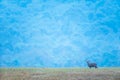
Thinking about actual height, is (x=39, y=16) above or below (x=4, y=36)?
above

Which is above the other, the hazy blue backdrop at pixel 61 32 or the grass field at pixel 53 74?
the hazy blue backdrop at pixel 61 32

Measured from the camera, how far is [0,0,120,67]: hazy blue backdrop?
7.23 meters

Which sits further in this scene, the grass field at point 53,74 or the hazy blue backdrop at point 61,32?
the hazy blue backdrop at point 61,32

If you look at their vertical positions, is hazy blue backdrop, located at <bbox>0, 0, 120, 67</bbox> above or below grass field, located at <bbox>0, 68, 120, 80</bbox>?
above

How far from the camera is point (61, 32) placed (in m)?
7.54

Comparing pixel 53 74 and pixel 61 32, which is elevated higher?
pixel 61 32

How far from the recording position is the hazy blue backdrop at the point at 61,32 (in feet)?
23.7

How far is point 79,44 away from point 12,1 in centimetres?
235

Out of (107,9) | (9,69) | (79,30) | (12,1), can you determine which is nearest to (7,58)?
(9,69)

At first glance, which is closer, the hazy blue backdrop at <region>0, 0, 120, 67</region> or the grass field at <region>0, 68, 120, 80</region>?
the grass field at <region>0, 68, 120, 80</region>

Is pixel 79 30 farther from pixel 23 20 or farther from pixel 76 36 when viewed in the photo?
pixel 23 20

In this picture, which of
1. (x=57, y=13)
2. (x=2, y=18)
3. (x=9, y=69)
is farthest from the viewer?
(x=57, y=13)

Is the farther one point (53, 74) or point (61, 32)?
point (61, 32)

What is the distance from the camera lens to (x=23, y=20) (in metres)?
7.43
